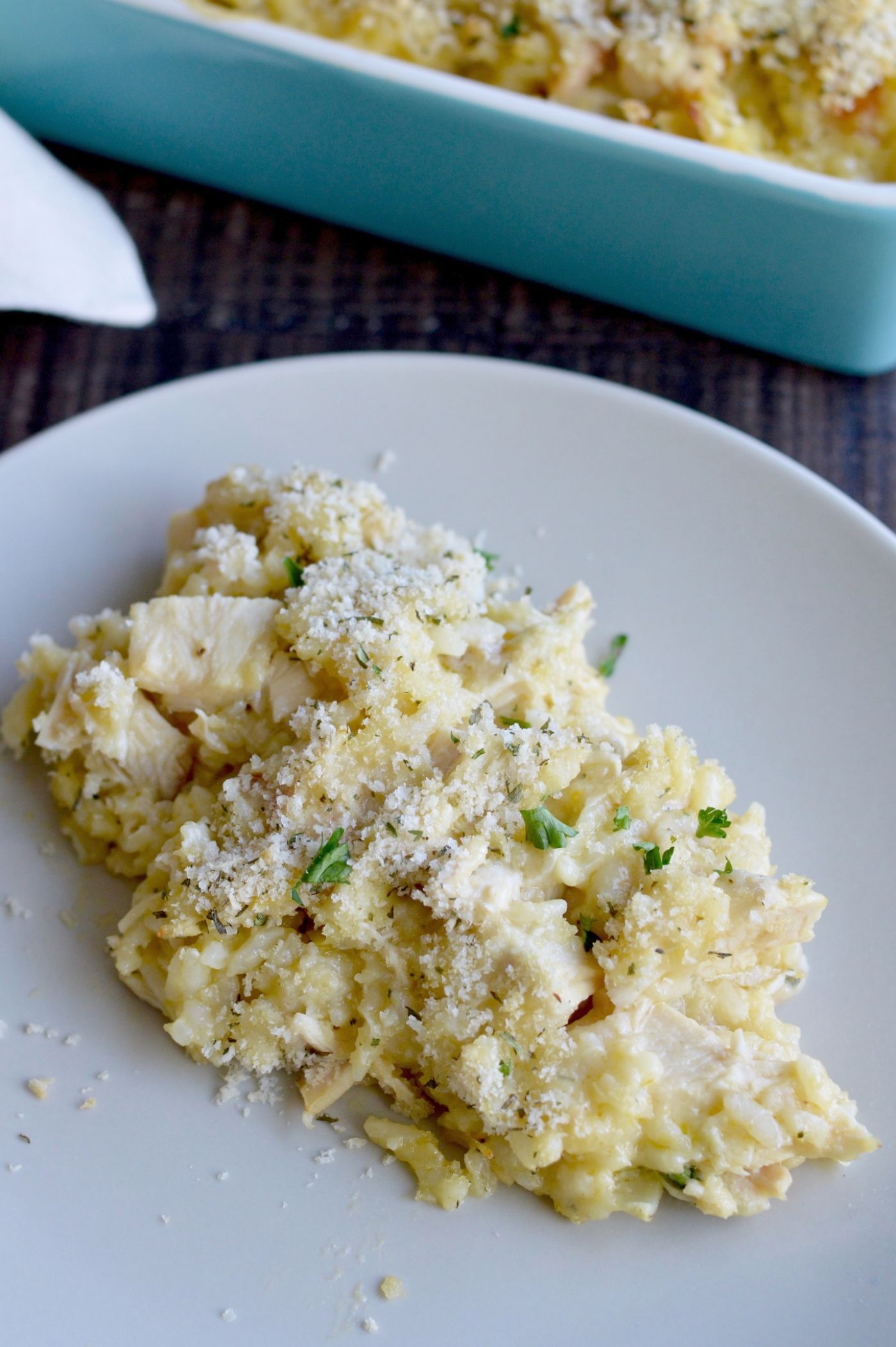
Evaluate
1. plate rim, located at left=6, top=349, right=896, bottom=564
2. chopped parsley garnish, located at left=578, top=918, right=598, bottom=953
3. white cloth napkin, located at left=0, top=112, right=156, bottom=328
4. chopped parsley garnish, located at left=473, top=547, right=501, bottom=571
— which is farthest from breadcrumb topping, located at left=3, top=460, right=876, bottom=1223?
white cloth napkin, located at left=0, top=112, right=156, bottom=328

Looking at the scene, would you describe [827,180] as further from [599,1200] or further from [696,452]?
[599,1200]

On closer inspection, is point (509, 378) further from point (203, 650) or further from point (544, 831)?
point (544, 831)

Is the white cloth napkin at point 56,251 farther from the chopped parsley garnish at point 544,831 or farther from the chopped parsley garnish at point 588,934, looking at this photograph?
the chopped parsley garnish at point 588,934

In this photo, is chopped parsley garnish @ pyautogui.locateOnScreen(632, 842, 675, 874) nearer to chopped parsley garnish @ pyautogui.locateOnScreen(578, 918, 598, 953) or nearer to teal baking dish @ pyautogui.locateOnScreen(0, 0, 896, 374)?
chopped parsley garnish @ pyautogui.locateOnScreen(578, 918, 598, 953)

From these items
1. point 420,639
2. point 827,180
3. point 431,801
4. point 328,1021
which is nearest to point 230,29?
point 827,180

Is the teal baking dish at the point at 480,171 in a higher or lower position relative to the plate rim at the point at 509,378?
higher

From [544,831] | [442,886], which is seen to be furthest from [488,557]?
[442,886]

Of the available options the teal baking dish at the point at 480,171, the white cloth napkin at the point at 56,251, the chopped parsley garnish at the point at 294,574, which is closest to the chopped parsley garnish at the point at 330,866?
the chopped parsley garnish at the point at 294,574
